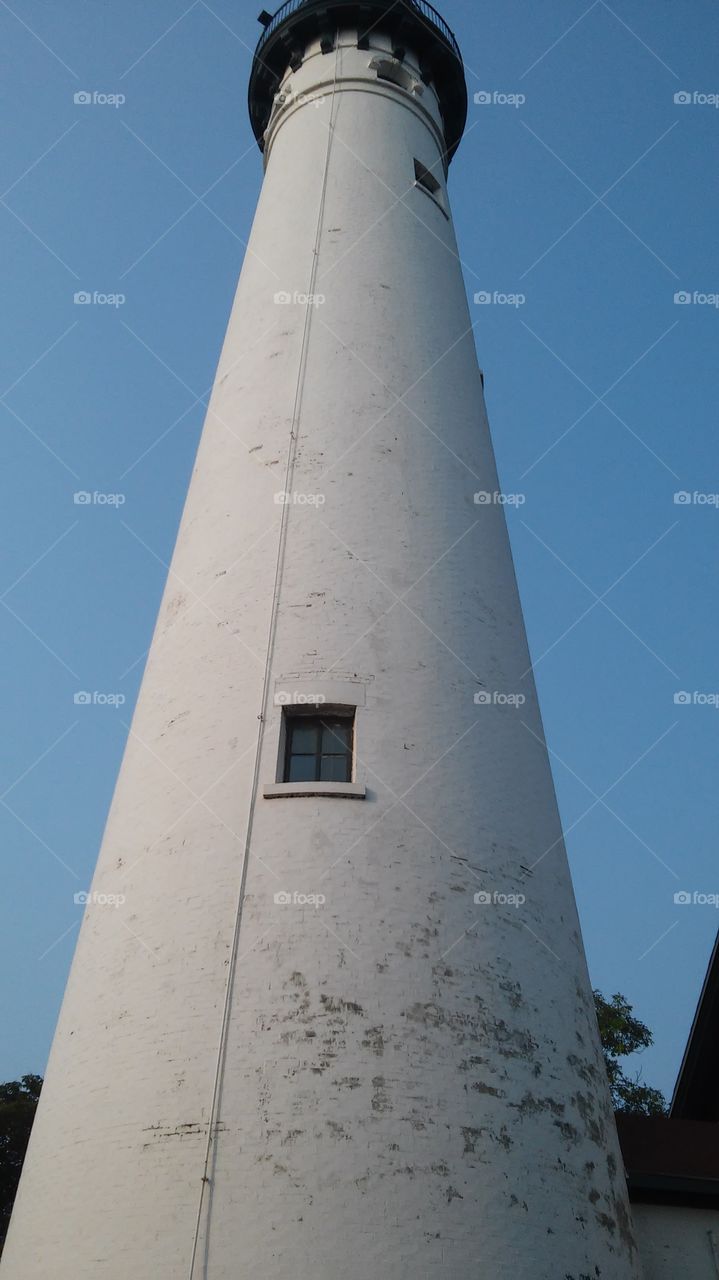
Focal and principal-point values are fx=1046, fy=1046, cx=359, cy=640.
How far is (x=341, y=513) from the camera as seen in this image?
11.1 meters

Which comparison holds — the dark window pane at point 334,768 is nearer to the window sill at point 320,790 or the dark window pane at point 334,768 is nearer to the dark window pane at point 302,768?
the dark window pane at point 302,768

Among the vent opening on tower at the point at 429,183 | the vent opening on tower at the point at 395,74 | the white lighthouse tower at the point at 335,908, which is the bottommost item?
the white lighthouse tower at the point at 335,908

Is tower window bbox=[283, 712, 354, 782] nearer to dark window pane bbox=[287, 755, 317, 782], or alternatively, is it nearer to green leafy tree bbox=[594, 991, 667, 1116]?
dark window pane bbox=[287, 755, 317, 782]

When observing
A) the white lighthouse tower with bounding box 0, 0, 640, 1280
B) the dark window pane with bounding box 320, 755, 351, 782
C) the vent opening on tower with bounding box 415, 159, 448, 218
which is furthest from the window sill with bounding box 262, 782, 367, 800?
the vent opening on tower with bounding box 415, 159, 448, 218

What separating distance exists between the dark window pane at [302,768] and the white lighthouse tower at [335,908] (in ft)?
0.10

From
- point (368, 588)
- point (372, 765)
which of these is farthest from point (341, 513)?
point (372, 765)

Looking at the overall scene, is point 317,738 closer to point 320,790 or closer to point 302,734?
point 302,734

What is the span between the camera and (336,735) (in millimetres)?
9547

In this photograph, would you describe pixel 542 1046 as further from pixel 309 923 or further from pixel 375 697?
pixel 375 697

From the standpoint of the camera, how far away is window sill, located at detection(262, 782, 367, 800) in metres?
8.90

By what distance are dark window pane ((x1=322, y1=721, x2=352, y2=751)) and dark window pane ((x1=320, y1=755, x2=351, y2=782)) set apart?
93 millimetres

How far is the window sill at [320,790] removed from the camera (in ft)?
29.2

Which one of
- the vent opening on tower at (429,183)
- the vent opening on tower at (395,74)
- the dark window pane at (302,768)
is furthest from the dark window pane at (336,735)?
the vent opening on tower at (395,74)

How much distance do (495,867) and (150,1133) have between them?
11.3 feet
